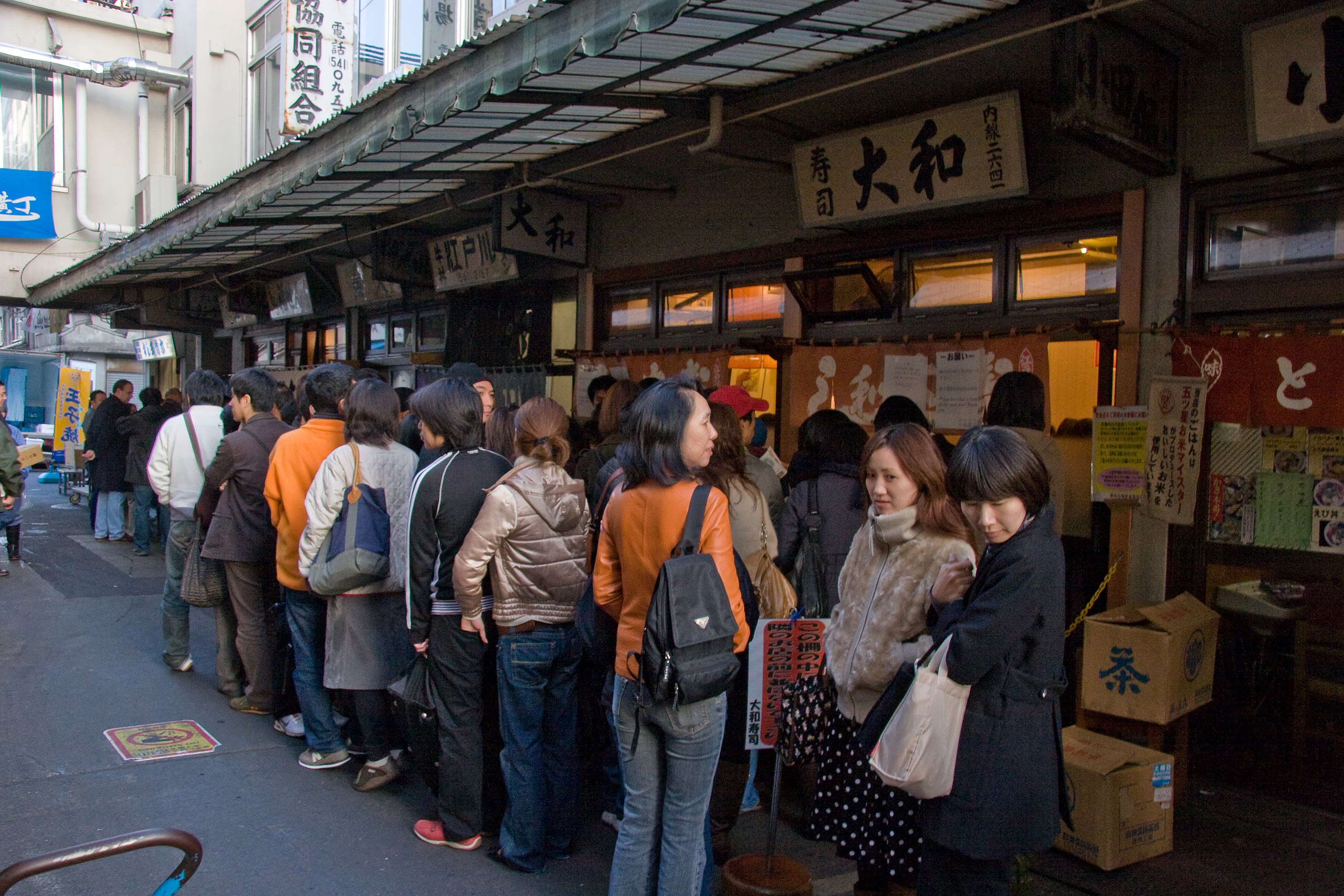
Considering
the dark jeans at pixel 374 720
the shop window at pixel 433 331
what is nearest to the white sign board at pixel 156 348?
the shop window at pixel 433 331

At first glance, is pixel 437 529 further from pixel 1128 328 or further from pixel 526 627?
pixel 1128 328

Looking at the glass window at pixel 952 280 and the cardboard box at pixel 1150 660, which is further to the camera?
the glass window at pixel 952 280

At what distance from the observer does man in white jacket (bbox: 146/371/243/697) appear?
6.73m

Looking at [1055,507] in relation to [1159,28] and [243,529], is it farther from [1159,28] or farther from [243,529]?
[243,529]

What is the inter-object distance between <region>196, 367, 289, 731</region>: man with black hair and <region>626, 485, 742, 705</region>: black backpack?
12.8ft

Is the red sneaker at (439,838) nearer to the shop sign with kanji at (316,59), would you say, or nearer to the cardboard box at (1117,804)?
the cardboard box at (1117,804)

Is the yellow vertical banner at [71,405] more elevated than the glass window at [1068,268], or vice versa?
the glass window at [1068,268]

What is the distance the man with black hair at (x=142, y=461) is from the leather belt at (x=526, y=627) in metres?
10.5

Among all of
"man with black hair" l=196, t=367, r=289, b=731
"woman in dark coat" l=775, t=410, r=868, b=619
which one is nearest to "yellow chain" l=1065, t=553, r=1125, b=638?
"woman in dark coat" l=775, t=410, r=868, b=619

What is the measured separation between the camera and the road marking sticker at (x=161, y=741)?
559cm

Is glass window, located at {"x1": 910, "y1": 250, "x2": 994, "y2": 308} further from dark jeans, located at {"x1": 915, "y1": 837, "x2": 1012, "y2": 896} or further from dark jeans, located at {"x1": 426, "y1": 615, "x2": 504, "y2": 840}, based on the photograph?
dark jeans, located at {"x1": 915, "y1": 837, "x2": 1012, "y2": 896}

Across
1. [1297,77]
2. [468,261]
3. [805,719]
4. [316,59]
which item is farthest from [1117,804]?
[316,59]

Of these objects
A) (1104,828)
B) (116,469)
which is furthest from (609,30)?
(116,469)

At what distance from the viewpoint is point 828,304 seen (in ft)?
25.5
